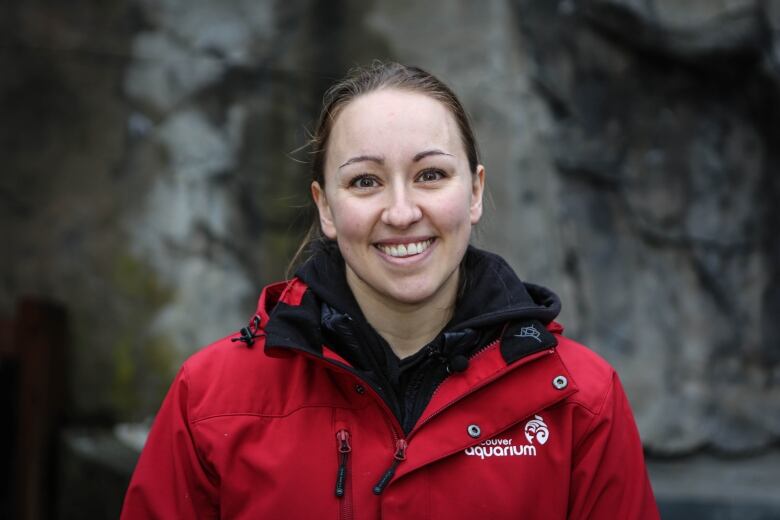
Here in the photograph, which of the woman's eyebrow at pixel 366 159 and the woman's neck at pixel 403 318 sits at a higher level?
the woman's eyebrow at pixel 366 159

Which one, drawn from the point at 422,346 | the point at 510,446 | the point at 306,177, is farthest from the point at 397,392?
the point at 306,177

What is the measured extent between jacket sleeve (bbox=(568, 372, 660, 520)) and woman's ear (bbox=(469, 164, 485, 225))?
0.41 metres

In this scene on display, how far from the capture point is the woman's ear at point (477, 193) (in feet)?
5.66

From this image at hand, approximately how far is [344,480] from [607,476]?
43cm

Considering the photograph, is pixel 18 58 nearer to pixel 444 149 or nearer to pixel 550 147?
pixel 550 147

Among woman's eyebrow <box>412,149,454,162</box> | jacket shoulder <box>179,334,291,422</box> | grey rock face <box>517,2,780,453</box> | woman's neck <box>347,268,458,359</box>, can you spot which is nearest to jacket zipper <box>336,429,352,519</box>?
jacket shoulder <box>179,334,291,422</box>

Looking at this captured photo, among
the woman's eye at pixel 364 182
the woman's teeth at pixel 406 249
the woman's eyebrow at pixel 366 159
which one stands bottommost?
the woman's teeth at pixel 406 249

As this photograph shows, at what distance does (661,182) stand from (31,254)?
250cm

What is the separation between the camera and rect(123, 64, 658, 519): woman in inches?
58.3

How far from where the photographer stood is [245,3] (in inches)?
143

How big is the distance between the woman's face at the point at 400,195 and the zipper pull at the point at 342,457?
0.26 metres

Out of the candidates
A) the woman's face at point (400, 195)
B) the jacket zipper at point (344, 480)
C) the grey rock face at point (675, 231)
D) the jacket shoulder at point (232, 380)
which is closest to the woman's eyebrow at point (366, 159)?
the woman's face at point (400, 195)

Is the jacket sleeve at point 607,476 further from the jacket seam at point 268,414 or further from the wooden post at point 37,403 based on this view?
the wooden post at point 37,403

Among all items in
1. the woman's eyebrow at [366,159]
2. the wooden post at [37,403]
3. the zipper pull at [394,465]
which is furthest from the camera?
the wooden post at [37,403]
